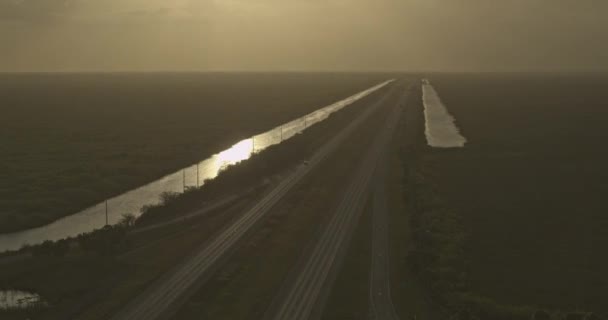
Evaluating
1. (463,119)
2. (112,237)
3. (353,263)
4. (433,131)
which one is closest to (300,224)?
(353,263)

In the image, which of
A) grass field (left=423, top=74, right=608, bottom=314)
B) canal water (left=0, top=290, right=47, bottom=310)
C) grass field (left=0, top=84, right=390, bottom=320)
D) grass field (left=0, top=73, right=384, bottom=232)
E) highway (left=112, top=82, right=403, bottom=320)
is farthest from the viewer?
grass field (left=0, top=73, right=384, bottom=232)

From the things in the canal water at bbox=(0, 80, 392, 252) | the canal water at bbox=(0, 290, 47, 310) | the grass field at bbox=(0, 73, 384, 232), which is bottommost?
the canal water at bbox=(0, 290, 47, 310)

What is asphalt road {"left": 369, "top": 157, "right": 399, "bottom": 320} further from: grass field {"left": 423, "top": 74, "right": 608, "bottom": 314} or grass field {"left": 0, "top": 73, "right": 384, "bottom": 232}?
grass field {"left": 0, "top": 73, "right": 384, "bottom": 232}

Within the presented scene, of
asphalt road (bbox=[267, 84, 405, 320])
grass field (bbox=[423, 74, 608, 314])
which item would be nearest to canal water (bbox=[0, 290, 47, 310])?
asphalt road (bbox=[267, 84, 405, 320])

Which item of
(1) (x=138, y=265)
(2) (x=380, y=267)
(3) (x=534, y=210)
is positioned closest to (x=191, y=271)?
(1) (x=138, y=265)

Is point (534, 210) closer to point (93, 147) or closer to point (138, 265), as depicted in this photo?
point (138, 265)

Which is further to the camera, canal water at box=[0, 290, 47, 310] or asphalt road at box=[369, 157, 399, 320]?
canal water at box=[0, 290, 47, 310]

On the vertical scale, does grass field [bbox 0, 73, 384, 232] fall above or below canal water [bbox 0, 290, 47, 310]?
above

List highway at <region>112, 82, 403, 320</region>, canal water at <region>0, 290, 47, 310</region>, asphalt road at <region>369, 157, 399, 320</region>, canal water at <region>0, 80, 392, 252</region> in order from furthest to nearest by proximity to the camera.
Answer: canal water at <region>0, 80, 392, 252</region>, canal water at <region>0, 290, 47, 310</region>, asphalt road at <region>369, 157, 399, 320</region>, highway at <region>112, 82, 403, 320</region>
